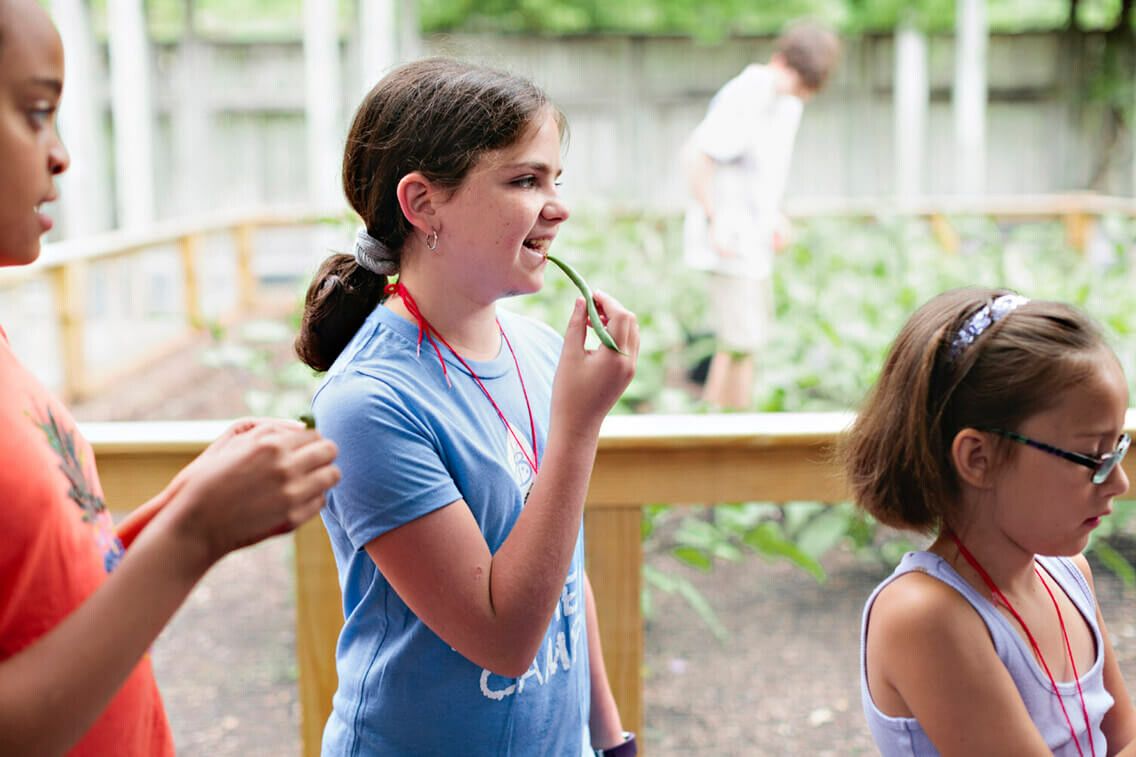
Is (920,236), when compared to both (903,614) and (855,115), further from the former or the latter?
(903,614)

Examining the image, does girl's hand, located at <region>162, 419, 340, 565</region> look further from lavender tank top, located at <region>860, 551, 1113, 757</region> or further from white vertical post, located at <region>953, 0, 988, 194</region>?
white vertical post, located at <region>953, 0, 988, 194</region>

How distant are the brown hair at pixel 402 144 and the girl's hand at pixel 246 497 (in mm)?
476

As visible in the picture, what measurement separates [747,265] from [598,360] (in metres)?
4.32

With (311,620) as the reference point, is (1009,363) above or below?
above

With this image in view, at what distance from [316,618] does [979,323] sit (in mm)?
976

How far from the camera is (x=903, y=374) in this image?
1418mm

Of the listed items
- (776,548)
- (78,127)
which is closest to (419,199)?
(776,548)

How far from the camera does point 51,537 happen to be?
3.14 ft

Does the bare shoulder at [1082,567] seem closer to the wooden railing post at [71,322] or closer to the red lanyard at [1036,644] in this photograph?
the red lanyard at [1036,644]

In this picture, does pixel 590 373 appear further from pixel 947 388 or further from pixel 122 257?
pixel 122 257

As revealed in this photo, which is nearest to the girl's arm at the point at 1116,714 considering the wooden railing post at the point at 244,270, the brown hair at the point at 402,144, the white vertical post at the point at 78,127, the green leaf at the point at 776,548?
the brown hair at the point at 402,144

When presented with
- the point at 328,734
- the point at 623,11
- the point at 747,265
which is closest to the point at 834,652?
the point at 328,734

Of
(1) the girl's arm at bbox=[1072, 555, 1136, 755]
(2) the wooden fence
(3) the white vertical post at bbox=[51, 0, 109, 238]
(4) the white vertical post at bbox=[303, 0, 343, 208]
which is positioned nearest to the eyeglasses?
(1) the girl's arm at bbox=[1072, 555, 1136, 755]

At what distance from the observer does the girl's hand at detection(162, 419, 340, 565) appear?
0.93 meters
